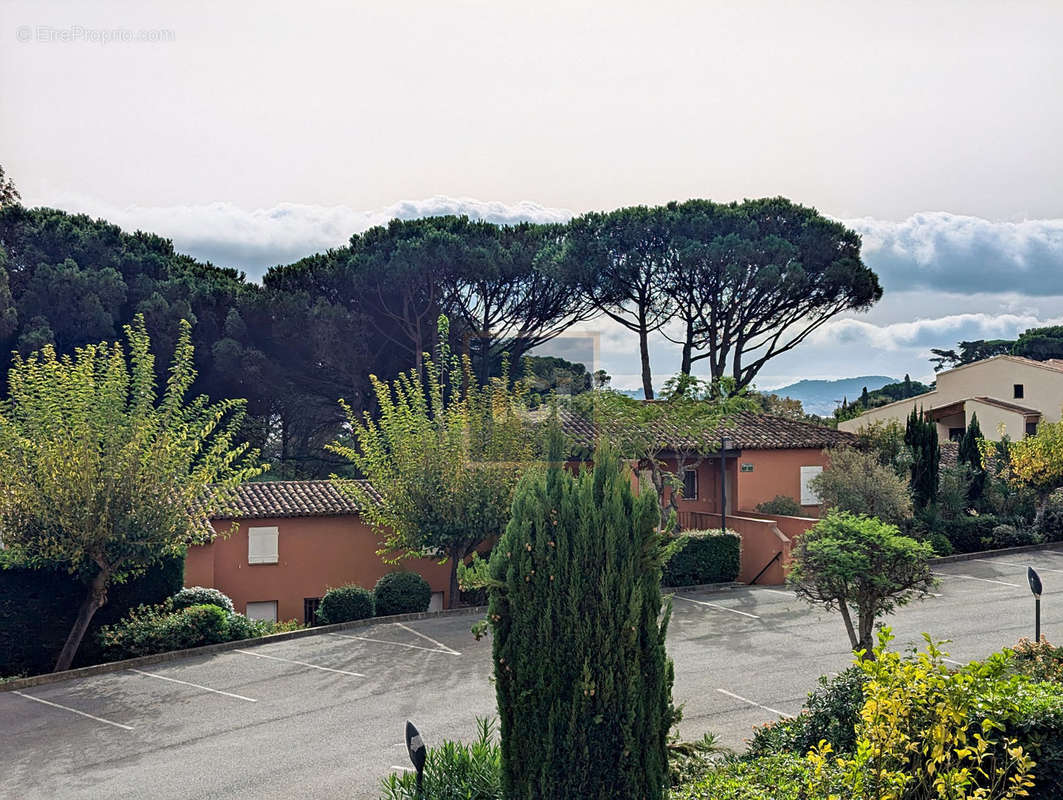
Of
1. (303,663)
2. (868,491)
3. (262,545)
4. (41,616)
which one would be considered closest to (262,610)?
(262,545)

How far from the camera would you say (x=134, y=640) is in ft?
56.5

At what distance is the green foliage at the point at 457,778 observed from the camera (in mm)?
7809

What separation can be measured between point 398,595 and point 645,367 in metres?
20.0

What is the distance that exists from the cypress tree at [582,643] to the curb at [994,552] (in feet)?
70.3

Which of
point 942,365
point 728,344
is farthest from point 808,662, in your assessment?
point 942,365

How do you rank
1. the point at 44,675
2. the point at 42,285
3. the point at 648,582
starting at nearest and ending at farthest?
1. the point at 648,582
2. the point at 44,675
3. the point at 42,285

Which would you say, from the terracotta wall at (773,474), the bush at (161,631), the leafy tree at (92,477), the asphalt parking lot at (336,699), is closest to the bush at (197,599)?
the bush at (161,631)

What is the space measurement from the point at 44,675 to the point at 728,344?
2763cm

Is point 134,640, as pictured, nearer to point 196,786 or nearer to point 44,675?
point 44,675

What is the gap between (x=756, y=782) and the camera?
293 inches

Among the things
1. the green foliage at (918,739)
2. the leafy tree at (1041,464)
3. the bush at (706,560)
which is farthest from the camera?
the leafy tree at (1041,464)

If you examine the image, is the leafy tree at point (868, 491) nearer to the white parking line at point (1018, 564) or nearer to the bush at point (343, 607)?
the white parking line at point (1018, 564)

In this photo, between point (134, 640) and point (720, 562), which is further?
point (720, 562)

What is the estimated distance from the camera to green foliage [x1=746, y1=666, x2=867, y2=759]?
8.49 meters
